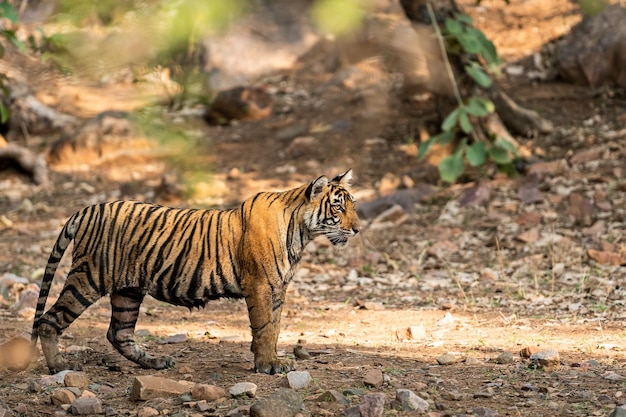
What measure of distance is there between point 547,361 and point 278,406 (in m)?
1.70

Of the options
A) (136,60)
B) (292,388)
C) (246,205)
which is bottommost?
(292,388)

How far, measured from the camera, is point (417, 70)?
35.4ft

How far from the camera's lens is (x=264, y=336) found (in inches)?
183

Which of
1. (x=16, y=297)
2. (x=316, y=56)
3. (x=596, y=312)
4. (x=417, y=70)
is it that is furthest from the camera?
(x=316, y=56)

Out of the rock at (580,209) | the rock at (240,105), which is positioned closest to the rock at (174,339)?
the rock at (580,209)

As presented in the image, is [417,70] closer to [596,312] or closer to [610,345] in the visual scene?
[596,312]

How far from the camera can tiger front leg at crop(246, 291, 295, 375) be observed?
465 centimetres

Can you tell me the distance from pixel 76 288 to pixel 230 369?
0.97m

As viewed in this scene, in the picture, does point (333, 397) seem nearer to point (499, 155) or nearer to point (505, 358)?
point (505, 358)

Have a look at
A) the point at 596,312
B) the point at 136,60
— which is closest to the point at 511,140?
the point at 596,312

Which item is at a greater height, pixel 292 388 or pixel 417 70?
pixel 417 70

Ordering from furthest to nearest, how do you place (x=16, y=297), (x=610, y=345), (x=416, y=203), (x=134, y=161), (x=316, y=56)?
(x=316, y=56) → (x=134, y=161) → (x=416, y=203) → (x=16, y=297) → (x=610, y=345)

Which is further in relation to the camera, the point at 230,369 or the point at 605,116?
the point at 605,116

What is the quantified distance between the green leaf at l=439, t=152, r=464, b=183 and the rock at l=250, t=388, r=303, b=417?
5980 mm
